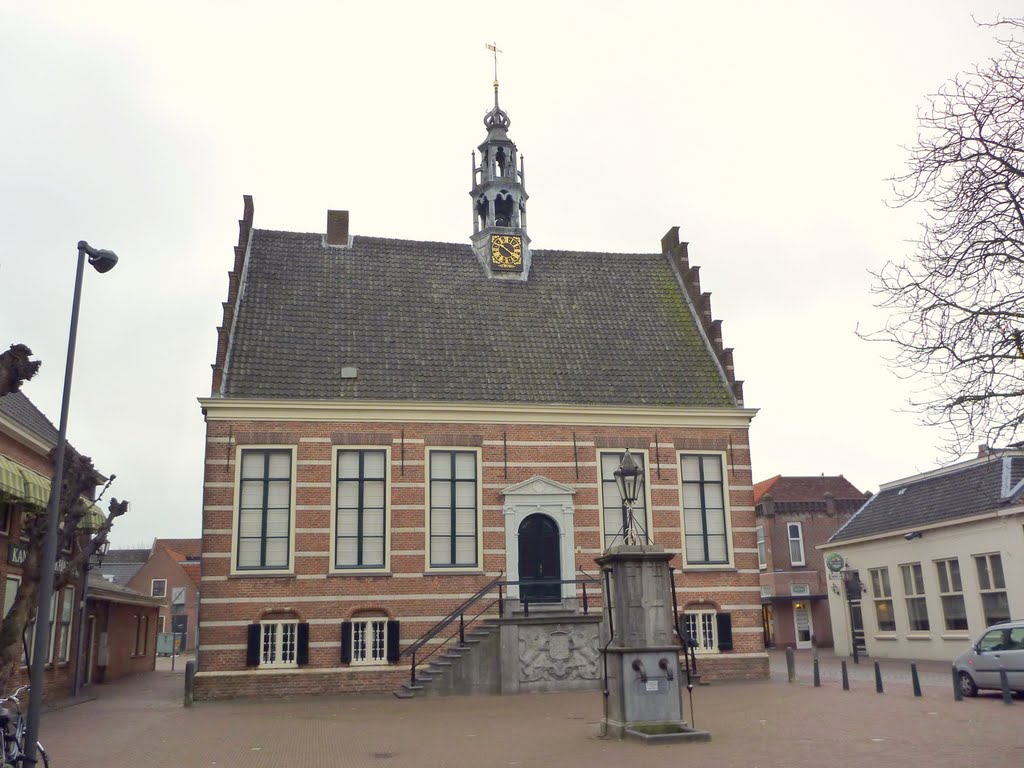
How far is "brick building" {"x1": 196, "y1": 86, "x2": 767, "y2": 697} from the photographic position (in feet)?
71.9

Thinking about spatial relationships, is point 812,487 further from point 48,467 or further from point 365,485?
point 48,467

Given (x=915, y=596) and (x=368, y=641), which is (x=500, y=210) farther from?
(x=915, y=596)

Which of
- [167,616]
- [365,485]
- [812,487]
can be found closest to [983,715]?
[365,485]

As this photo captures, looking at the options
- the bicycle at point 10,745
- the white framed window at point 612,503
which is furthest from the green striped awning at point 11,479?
the white framed window at point 612,503

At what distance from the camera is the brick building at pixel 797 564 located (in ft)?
135

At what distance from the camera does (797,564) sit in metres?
41.9

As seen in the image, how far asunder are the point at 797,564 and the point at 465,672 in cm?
2589

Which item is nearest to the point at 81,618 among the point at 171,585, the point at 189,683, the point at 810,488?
the point at 189,683

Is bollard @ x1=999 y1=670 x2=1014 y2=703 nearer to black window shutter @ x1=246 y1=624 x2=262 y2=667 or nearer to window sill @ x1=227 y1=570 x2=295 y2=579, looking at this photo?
window sill @ x1=227 y1=570 x2=295 y2=579


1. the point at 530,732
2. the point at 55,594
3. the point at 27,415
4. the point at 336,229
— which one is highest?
the point at 336,229

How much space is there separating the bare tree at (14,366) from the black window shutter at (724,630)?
18.1 meters

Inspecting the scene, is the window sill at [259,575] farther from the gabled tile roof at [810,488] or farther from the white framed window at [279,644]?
the gabled tile roof at [810,488]

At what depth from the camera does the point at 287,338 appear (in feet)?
80.4

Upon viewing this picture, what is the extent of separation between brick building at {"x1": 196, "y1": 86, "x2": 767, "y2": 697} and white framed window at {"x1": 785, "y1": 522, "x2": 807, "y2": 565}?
61.6 ft
